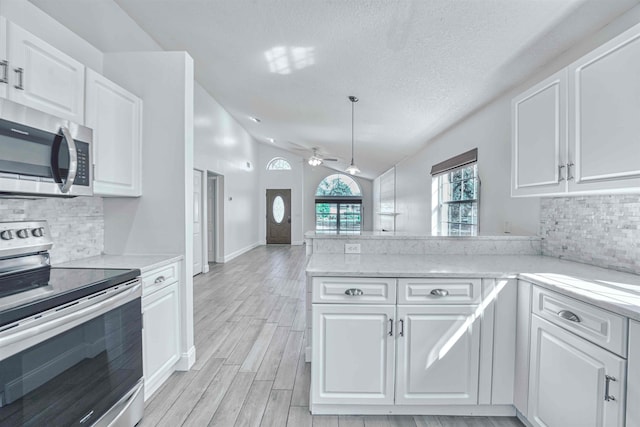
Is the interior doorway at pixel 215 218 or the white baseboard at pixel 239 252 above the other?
the interior doorway at pixel 215 218

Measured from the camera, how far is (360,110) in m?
4.09

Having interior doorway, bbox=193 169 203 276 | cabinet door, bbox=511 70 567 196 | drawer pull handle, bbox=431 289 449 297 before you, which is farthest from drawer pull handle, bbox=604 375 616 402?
interior doorway, bbox=193 169 203 276

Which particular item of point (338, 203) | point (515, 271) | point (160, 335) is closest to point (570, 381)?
point (515, 271)

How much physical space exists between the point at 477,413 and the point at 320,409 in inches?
37.4

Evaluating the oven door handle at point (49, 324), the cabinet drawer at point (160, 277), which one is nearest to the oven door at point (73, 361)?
the oven door handle at point (49, 324)

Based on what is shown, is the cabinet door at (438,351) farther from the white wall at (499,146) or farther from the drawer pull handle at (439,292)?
the white wall at (499,146)

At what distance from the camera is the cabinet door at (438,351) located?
1.69 m

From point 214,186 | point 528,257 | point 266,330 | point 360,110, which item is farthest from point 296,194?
point 528,257

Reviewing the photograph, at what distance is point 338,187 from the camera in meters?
11.5

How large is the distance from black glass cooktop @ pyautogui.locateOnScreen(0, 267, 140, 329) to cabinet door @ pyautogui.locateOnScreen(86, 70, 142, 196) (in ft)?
1.81

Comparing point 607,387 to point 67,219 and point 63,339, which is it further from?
point 67,219

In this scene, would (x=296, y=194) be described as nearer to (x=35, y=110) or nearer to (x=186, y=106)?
(x=186, y=106)

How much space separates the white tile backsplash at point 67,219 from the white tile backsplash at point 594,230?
3457mm

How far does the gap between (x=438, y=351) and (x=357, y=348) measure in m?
0.47
